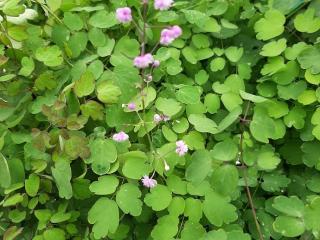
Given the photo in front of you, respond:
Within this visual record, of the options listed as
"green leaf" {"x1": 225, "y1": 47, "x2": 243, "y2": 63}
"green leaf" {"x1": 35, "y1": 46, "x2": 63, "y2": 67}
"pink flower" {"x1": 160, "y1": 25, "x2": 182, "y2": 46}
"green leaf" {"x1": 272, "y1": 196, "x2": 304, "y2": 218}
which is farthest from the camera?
"green leaf" {"x1": 225, "y1": 47, "x2": 243, "y2": 63}

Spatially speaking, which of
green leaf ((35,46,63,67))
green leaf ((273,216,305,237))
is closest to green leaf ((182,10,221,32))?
green leaf ((35,46,63,67))

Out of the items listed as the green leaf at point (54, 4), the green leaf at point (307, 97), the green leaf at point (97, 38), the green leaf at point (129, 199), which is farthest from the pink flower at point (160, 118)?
the green leaf at point (54, 4)

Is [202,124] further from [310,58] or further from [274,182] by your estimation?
[310,58]

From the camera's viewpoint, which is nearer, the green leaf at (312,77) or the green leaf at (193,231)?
the green leaf at (193,231)

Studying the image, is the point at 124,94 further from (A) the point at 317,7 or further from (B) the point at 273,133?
(A) the point at 317,7

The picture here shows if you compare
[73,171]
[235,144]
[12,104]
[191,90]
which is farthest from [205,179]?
[12,104]

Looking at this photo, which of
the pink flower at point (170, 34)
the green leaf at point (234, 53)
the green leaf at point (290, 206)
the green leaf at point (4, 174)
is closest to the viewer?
the pink flower at point (170, 34)

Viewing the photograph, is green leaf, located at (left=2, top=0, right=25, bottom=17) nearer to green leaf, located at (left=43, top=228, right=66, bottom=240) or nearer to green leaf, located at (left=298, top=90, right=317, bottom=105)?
green leaf, located at (left=43, top=228, right=66, bottom=240)

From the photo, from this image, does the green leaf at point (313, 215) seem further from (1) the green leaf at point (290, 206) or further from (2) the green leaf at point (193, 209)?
(2) the green leaf at point (193, 209)
